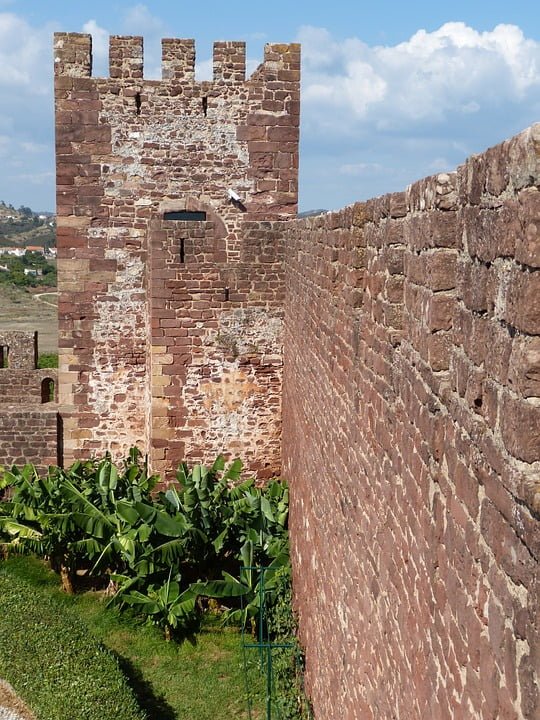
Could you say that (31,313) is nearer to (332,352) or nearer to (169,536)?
(169,536)

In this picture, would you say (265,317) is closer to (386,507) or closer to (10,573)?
(10,573)

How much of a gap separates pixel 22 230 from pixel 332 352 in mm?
146879

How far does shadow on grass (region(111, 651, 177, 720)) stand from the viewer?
908 centimetres

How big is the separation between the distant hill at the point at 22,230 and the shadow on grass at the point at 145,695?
386 ft

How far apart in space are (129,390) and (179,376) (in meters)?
1.62

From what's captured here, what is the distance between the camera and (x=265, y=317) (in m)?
11.4

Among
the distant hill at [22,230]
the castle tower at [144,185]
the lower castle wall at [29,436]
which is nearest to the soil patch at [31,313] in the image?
the lower castle wall at [29,436]

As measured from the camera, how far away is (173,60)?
40.3 feet

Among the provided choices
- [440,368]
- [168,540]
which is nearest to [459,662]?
[440,368]

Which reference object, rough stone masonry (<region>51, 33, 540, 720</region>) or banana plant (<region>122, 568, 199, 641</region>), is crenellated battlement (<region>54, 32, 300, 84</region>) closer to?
rough stone masonry (<region>51, 33, 540, 720</region>)

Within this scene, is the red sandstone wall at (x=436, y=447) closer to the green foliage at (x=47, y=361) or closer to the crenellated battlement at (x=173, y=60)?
the crenellated battlement at (x=173, y=60)

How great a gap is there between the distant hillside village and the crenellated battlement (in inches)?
1005

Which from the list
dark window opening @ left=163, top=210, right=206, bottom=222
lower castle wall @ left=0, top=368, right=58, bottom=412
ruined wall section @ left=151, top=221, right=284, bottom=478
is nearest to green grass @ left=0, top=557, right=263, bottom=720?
ruined wall section @ left=151, top=221, right=284, bottom=478

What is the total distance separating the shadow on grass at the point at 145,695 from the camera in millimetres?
9078
